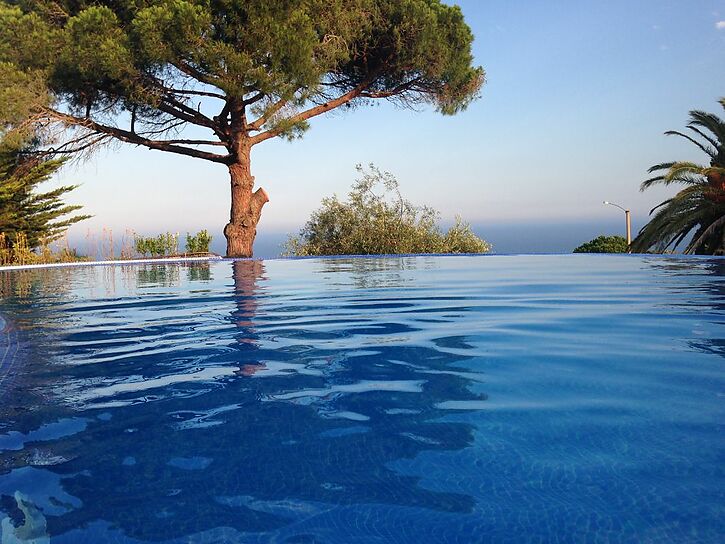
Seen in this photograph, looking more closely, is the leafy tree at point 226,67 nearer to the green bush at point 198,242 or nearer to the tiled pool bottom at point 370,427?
the green bush at point 198,242

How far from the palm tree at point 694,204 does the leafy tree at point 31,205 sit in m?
15.3

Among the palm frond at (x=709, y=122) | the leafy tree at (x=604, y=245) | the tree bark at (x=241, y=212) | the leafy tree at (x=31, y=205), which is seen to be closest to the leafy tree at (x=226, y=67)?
the tree bark at (x=241, y=212)

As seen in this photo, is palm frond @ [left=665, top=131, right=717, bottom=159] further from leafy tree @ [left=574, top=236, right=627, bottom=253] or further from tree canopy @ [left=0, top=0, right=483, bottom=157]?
tree canopy @ [left=0, top=0, right=483, bottom=157]

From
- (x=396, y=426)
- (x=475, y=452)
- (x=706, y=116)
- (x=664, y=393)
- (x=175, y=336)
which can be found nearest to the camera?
(x=475, y=452)

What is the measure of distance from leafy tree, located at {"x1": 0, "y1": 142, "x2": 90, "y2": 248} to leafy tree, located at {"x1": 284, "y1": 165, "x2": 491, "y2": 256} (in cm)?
746

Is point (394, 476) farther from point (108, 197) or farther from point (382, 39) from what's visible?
point (108, 197)

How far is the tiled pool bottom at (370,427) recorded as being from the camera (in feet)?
5.70

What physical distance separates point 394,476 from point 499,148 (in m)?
17.5

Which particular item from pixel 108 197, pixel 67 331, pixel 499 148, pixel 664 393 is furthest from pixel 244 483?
pixel 108 197

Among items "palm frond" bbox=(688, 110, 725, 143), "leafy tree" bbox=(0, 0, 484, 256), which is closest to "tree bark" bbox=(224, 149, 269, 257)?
"leafy tree" bbox=(0, 0, 484, 256)

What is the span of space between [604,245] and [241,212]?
11867 mm

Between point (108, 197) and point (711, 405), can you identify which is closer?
point (711, 405)

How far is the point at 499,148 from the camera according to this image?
728 inches

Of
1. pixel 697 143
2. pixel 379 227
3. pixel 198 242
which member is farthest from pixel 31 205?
pixel 697 143
